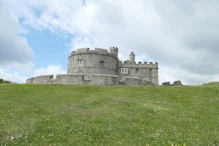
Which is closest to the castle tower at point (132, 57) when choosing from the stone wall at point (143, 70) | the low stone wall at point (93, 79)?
the stone wall at point (143, 70)

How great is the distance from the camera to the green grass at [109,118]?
53.1 feet

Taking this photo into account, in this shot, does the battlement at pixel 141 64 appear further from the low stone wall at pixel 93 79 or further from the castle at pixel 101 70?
the low stone wall at pixel 93 79

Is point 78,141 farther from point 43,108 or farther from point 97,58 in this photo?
point 97,58

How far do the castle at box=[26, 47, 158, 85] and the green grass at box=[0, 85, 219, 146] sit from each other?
1186 cm

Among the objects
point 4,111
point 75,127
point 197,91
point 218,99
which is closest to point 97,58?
point 197,91

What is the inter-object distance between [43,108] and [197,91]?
22315mm

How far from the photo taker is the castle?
4716 cm

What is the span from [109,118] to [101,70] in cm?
4653

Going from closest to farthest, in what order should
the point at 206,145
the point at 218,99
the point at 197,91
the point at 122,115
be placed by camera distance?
the point at 206,145
the point at 122,115
the point at 218,99
the point at 197,91

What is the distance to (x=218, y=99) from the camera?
3030cm

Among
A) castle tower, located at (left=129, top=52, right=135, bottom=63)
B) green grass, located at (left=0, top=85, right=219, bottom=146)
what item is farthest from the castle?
green grass, located at (left=0, top=85, right=219, bottom=146)

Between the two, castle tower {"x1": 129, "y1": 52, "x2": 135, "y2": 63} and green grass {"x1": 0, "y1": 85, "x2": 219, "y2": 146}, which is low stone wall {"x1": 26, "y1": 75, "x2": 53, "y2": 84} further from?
castle tower {"x1": 129, "y1": 52, "x2": 135, "y2": 63}

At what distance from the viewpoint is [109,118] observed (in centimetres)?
2100

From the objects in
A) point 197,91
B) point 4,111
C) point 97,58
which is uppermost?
point 97,58
